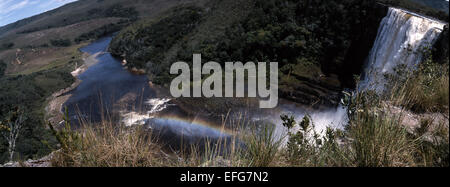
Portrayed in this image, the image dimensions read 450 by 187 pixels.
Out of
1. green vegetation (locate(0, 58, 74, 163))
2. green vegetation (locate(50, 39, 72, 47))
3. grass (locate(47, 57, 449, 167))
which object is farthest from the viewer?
green vegetation (locate(50, 39, 72, 47))

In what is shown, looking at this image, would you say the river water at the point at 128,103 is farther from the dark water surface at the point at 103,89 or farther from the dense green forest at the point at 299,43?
the dense green forest at the point at 299,43

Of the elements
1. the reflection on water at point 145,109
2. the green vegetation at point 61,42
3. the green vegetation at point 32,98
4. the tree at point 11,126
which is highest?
the green vegetation at point 61,42

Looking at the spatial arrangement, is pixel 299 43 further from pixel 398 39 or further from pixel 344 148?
pixel 344 148

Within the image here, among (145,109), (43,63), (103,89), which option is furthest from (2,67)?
(145,109)

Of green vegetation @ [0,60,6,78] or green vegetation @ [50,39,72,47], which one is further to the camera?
green vegetation @ [50,39,72,47]

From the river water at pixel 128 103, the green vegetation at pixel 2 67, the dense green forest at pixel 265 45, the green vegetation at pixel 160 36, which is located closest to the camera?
the river water at pixel 128 103

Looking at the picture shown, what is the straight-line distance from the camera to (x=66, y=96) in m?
36.8

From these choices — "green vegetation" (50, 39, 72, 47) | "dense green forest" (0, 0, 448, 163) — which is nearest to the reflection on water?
"dense green forest" (0, 0, 448, 163)

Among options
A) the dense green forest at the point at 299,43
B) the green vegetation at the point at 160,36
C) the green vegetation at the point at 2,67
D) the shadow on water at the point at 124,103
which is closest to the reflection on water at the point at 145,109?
the shadow on water at the point at 124,103

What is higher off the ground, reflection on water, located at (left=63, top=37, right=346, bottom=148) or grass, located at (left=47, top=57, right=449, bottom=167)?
grass, located at (left=47, top=57, right=449, bottom=167)

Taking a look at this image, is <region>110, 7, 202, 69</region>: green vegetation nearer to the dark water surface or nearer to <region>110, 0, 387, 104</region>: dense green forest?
<region>110, 0, 387, 104</region>: dense green forest
